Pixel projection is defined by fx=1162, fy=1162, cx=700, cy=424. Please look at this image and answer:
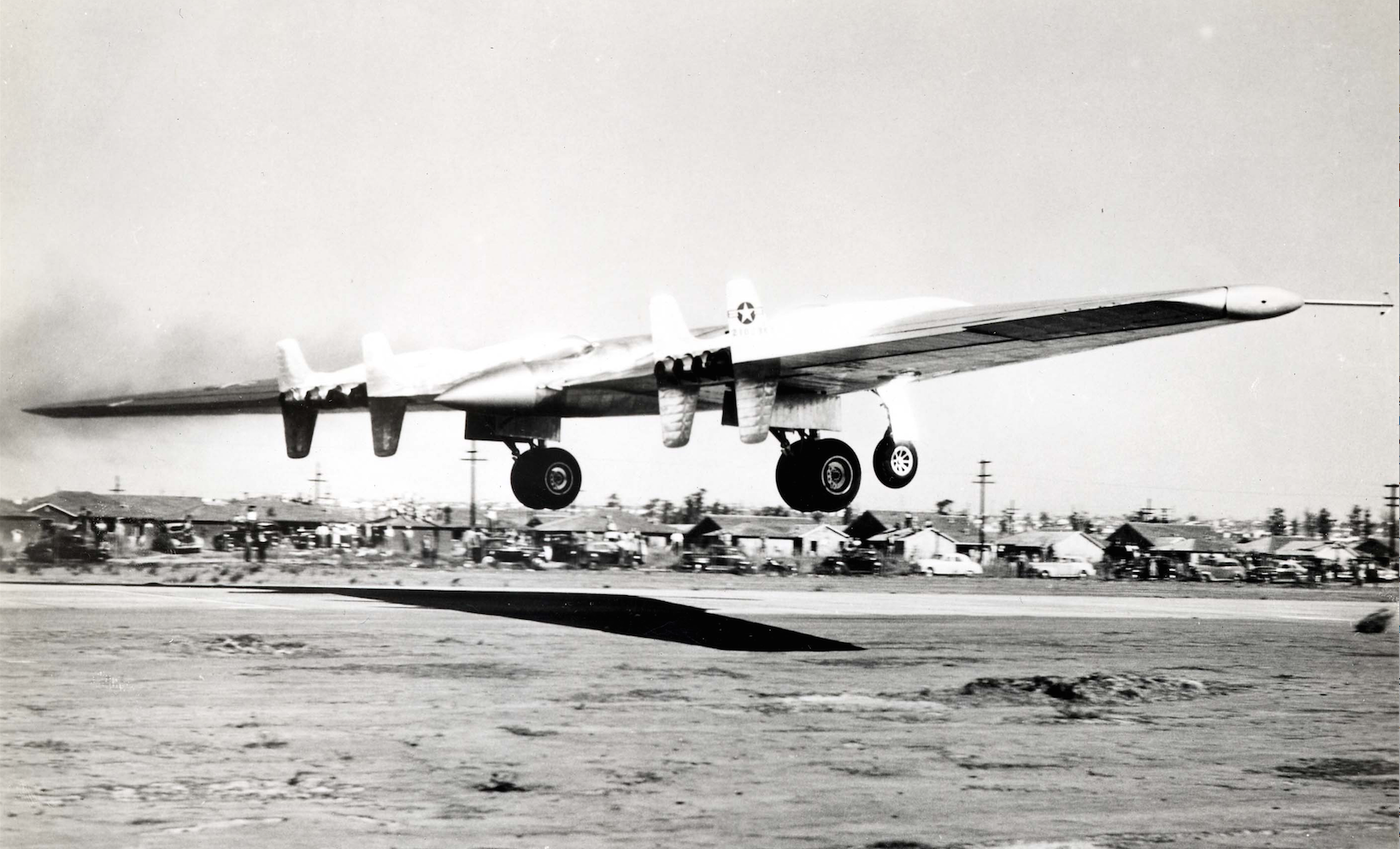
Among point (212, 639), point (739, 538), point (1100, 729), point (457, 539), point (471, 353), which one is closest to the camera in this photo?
point (1100, 729)

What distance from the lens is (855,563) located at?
53375mm

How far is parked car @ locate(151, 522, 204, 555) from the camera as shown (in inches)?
1394

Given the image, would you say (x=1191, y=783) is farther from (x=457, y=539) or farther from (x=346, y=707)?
(x=457, y=539)

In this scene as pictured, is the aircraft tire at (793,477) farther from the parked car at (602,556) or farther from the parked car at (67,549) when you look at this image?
the parked car at (602,556)

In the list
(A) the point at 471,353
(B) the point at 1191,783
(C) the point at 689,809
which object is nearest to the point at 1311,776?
(B) the point at 1191,783

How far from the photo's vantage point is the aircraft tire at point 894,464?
69.8 ft

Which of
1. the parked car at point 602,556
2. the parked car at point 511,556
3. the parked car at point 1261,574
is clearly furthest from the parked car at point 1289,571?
the parked car at point 511,556

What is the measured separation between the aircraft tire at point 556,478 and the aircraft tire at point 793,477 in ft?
14.1

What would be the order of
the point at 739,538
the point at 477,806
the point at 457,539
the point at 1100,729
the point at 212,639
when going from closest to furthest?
the point at 477,806 < the point at 1100,729 < the point at 212,639 < the point at 457,539 < the point at 739,538

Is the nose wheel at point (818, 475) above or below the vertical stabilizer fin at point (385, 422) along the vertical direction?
below

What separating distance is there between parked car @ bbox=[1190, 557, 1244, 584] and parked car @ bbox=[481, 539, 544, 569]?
36.6m

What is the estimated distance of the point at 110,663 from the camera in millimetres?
17094

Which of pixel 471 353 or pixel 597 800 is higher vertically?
pixel 471 353

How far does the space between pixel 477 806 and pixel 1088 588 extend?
133 ft
